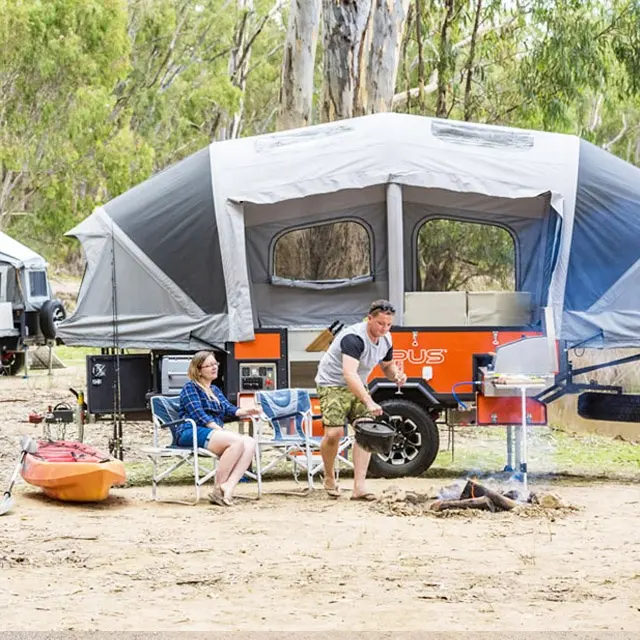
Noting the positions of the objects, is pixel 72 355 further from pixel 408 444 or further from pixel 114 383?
pixel 408 444

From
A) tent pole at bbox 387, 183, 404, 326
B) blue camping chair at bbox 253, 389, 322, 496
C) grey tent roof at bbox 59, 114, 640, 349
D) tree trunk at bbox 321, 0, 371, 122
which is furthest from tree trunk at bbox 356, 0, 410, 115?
blue camping chair at bbox 253, 389, 322, 496

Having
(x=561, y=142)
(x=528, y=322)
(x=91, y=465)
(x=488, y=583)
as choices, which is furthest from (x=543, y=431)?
(x=488, y=583)

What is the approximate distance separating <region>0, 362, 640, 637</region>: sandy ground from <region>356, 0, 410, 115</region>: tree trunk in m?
8.13

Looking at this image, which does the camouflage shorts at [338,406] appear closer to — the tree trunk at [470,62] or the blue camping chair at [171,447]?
the blue camping chair at [171,447]

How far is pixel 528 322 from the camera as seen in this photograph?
12.2 m

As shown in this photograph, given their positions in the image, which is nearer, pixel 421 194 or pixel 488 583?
pixel 488 583

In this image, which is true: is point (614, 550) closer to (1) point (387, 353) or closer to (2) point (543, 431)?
(1) point (387, 353)

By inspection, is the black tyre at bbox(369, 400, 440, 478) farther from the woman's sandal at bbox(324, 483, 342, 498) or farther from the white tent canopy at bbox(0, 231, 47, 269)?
the white tent canopy at bbox(0, 231, 47, 269)

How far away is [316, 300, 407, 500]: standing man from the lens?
9.90 meters

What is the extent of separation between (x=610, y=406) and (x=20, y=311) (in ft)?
44.1

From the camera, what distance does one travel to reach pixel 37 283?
23.8m

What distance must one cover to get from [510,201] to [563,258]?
30.5 inches

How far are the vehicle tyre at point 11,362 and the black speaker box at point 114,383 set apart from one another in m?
11.4

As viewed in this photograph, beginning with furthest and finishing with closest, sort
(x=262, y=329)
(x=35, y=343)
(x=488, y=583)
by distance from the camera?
(x=35, y=343)
(x=262, y=329)
(x=488, y=583)
